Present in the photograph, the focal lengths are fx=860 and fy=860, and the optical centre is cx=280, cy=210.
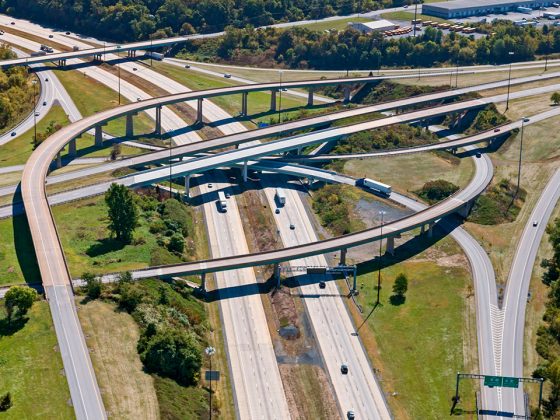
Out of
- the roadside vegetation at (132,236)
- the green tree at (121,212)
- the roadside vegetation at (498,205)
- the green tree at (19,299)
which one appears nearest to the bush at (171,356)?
the green tree at (19,299)

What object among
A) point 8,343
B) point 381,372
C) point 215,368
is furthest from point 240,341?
point 8,343

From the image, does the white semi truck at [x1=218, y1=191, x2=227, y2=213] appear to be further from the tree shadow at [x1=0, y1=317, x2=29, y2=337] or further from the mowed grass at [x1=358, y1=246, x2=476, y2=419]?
the tree shadow at [x1=0, y1=317, x2=29, y2=337]

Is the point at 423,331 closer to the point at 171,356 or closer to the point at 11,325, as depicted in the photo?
the point at 171,356

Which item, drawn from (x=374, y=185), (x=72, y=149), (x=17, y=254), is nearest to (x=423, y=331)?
(x=374, y=185)

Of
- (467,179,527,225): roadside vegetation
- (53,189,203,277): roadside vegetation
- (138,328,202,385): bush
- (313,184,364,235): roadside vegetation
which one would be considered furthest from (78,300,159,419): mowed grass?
(467,179,527,225): roadside vegetation

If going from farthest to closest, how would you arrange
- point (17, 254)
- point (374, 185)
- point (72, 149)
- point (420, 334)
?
point (72, 149) → point (374, 185) → point (17, 254) → point (420, 334)
